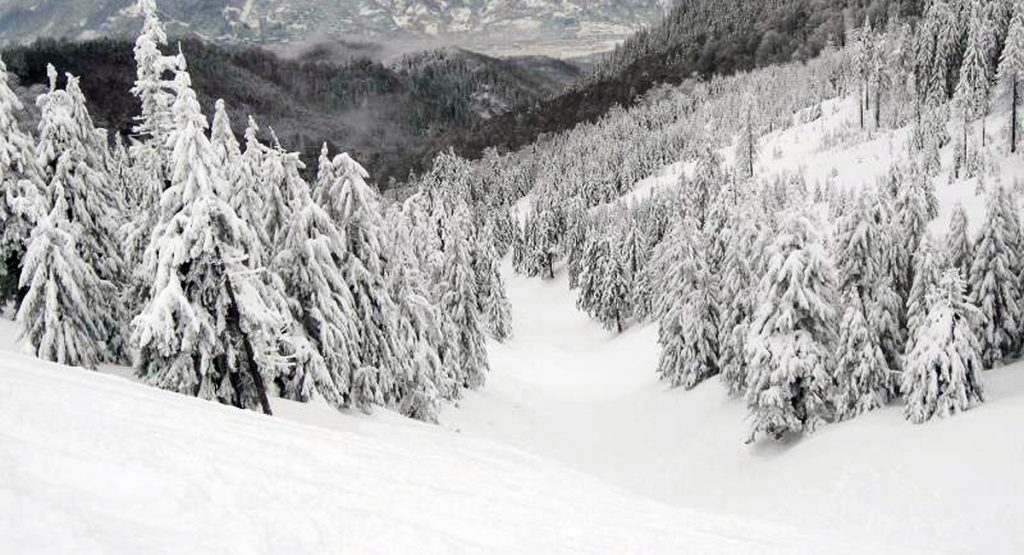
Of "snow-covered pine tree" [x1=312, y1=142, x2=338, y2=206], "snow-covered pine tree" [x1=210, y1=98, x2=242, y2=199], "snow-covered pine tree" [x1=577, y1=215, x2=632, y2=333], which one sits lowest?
"snow-covered pine tree" [x1=577, y1=215, x2=632, y2=333]

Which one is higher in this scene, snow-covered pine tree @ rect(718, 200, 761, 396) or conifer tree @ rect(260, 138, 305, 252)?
conifer tree @ rect(260, 138, 305, 252)

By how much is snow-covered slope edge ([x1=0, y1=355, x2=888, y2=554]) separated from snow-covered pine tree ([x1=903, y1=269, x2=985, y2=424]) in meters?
15.9

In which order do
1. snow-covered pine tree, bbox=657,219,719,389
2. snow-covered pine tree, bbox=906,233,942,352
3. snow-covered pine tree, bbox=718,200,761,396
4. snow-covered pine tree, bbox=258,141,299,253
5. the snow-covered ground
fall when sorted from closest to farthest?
the snow-covered ground, snow-covered pine tree, bbox=258,141,299,253, snow-covered pine tree, bbox=906,233,942,352, snow-covered pine tree, bbox=718,200,761,396, snow-covered pine tree, bbox=657,219,719,389

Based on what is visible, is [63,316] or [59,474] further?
[63,316]

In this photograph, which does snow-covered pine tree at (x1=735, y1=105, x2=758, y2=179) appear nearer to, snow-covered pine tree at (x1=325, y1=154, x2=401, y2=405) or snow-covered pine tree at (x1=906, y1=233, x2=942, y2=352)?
snow-covered pine tree at (x1=906, y1=233, x2=942, y2=352)

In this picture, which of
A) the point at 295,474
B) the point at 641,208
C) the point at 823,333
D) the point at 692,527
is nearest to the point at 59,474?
the point at 295,474

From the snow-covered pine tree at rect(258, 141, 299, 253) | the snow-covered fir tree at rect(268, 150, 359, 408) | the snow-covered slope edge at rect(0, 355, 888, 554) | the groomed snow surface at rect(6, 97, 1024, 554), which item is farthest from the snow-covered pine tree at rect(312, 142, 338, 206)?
the snow-covered slope edge at rect(0, 355, 888, 554)

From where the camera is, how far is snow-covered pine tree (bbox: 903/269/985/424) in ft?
86.7

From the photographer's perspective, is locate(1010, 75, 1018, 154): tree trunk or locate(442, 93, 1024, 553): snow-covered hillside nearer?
locate(442, 93, 1024, 553): snow-covered hillside

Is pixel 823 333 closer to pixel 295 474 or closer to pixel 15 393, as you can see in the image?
pixel 295 474

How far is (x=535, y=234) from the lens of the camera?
114438 millimetres

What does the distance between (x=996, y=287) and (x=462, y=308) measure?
96.1 feet

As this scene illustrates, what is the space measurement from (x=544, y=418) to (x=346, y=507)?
117ft

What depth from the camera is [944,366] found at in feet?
86.3
